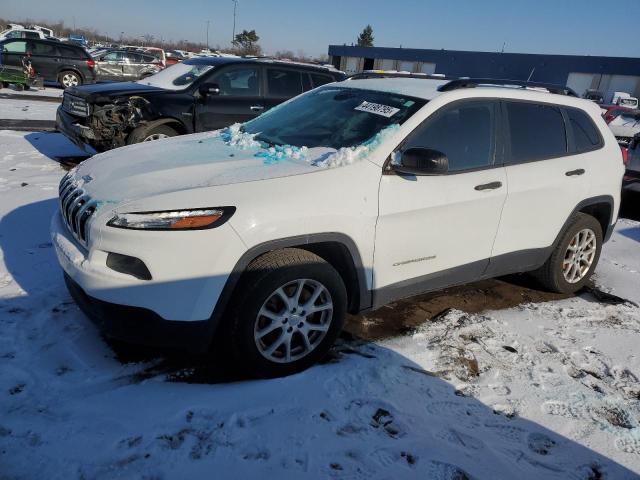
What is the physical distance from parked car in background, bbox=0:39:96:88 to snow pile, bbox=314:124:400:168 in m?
17.0

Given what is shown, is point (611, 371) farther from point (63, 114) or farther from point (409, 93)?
point (63, 114)

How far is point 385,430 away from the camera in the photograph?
2.66 metres

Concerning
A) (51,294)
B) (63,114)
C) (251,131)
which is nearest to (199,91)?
(63,114)

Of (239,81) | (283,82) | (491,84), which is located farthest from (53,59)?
(491,84)

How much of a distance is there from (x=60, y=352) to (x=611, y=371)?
3.56 m

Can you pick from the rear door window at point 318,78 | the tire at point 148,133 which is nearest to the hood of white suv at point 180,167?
the tire at point 148,133

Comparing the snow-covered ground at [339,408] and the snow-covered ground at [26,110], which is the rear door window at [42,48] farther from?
the snow-covered ground at [339,408]

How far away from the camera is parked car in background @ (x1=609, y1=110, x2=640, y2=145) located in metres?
14.4

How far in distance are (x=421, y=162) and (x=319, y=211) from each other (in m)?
0.73

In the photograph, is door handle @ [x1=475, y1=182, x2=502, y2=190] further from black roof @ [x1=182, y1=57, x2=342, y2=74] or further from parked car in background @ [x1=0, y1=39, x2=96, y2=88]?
parked car in background @ [x1=0, y1=39, x2=96, y2=88]

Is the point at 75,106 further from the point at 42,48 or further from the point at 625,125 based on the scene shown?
the point at 625,125

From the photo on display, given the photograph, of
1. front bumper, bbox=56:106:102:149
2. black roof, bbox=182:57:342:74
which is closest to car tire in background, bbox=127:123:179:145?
front bumper, bbox=56:106:102:149

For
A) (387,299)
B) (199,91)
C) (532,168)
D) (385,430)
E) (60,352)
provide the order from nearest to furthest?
(385,430) → (60,352) → (387,299) → (532,168) → (199,91)

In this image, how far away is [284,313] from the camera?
2914 mm
